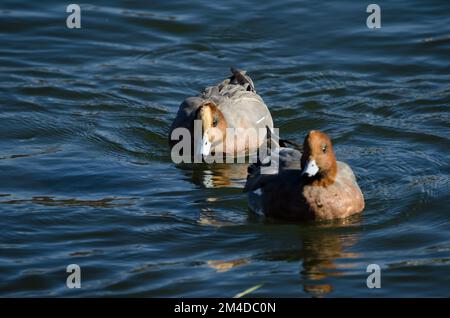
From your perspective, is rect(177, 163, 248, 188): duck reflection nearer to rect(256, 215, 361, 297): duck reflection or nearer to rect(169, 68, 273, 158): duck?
rect(169, 68, 273, 158): duck

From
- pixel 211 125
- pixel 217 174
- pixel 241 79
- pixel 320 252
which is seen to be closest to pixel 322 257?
pixel 320 252

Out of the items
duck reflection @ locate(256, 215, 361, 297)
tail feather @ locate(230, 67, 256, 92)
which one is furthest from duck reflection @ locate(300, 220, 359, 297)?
tail feather @ locate(230, 67, 256, 92)

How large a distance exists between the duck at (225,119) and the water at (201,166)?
0.33 metres

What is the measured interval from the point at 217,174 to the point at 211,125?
0.77m

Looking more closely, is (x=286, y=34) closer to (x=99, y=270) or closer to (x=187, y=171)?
(x=187, y=171)

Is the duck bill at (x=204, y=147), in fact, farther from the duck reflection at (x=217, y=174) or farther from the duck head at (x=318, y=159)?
the duck head at (x=318, y=159)

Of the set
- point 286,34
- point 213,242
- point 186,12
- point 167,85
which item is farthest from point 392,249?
point 186,12

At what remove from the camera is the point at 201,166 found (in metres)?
12.3

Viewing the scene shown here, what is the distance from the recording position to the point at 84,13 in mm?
16859

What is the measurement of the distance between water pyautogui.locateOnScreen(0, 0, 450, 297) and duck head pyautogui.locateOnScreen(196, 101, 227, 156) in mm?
351

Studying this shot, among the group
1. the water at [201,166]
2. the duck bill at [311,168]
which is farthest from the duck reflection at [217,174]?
the duck bill at [311,168]

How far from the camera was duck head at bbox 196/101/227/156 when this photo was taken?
12242mm

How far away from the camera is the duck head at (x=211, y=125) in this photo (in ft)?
40.2

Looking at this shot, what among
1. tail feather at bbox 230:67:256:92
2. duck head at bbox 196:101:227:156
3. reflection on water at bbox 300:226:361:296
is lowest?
reflection on water at bbox 300:226:361:296
